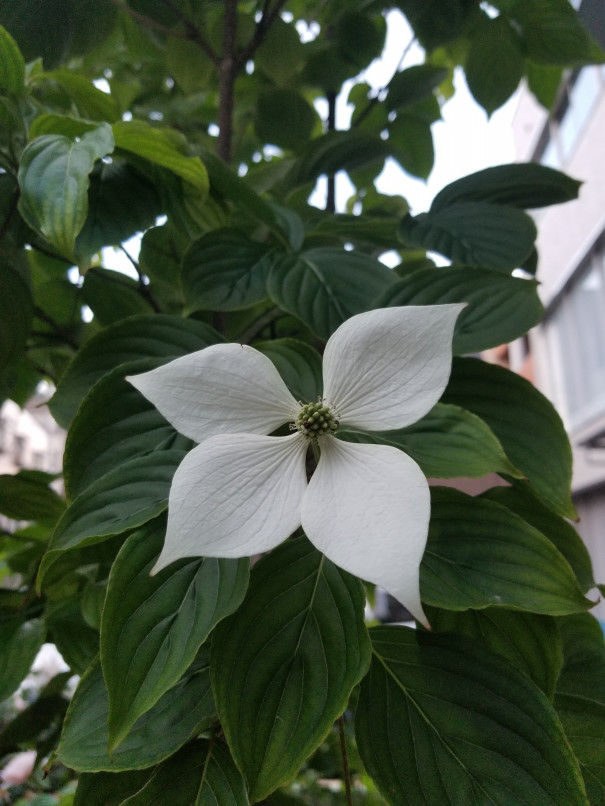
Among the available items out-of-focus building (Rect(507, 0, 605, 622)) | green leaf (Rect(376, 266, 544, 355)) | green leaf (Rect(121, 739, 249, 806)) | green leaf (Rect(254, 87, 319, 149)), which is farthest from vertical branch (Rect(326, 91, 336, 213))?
out-of-focus building (Rect(507, 0, 605, 622))

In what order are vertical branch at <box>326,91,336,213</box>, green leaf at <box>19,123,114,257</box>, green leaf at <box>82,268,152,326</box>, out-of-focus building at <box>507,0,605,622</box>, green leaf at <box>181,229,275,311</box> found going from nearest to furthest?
green leaf at <box>19,123,114,257</box>
green leaf at <box>181,229,275,311</box>
green leaf at <box>82,268,152,326</box>
vertical branch at <box>326,91,336,213</box>
out-of-focus building at <box>507,0,605,622</box>

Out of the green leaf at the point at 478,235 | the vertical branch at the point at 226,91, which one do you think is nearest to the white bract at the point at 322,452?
the green leaf at the point at 478,235

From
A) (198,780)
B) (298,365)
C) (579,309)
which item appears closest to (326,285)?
(298,365)

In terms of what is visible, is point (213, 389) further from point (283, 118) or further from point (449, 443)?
point (283, 118)

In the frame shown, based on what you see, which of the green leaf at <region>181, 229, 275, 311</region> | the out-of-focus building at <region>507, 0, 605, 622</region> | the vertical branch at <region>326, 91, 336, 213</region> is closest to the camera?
the green leaf at <region>181, 229, 275, 311</region>

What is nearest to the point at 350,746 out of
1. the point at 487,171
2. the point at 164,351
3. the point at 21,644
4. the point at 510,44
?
the point at 21,644

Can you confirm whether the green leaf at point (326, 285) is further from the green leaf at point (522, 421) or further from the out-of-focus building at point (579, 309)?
the out-of-focus building at point (579, 309)

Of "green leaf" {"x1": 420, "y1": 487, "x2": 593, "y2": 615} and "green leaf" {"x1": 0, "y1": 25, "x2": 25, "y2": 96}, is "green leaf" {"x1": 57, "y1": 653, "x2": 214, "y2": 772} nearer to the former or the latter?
"green leaf" {"x1": 420, "y1": 487, "x2": 593, "y2": 615}
